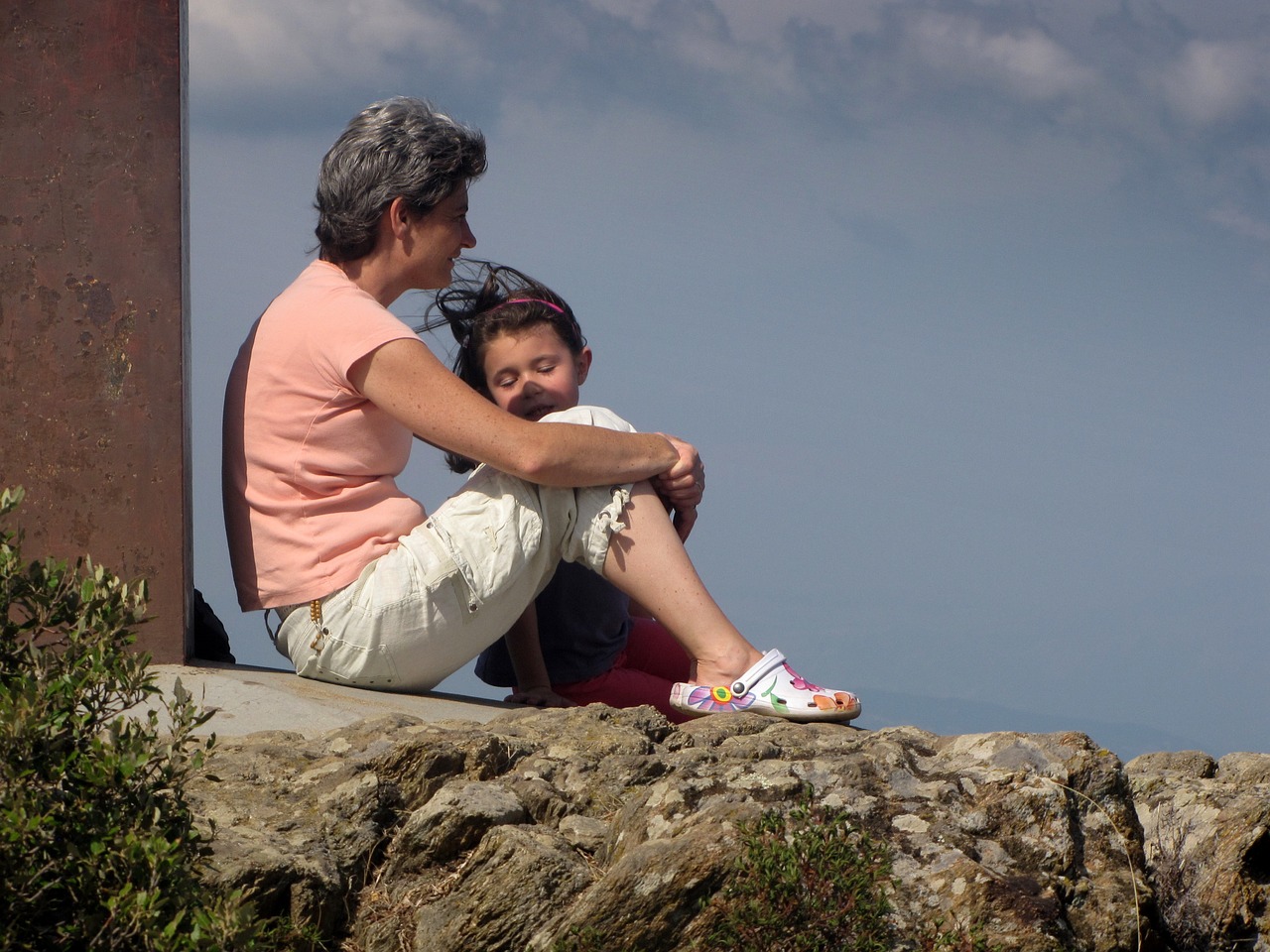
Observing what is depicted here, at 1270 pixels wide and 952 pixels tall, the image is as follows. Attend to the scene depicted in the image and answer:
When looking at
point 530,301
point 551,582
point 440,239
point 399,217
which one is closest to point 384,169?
point 399,217

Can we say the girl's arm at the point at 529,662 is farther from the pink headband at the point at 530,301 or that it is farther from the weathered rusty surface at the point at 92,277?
the weathered rusty surface at the point at 92,277

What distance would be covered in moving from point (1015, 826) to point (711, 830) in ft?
2.54

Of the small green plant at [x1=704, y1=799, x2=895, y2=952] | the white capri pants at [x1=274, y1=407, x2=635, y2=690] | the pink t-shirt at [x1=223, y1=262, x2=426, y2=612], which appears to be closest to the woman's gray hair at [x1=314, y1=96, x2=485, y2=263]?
the pink t-shirt at [x1=223, y1=262, x2=426, y2=612]

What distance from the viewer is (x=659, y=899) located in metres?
2.55

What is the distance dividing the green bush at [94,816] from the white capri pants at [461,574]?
5.73 ft

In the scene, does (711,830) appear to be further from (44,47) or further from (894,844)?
(44,47)

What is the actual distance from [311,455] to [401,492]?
0.36 metres

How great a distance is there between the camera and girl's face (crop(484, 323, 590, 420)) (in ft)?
15.8

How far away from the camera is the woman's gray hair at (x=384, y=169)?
434cm

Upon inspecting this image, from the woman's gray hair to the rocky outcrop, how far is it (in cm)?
179

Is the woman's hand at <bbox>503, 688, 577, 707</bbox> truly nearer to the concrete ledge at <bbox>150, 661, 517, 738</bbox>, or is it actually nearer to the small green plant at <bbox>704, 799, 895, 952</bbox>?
the concrete ledge at <bbox>150, 661, 517, 738</bbox>

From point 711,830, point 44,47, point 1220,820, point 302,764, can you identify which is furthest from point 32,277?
point 1220,820

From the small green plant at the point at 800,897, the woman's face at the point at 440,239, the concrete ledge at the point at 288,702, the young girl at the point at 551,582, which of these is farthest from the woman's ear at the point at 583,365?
the small green plant at the point at 800,897

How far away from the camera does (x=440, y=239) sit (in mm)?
4480
